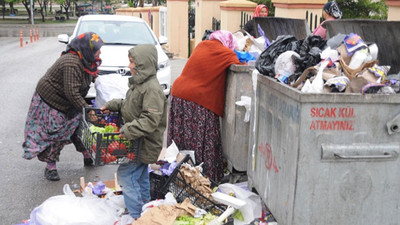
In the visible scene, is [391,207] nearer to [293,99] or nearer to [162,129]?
[293,99]

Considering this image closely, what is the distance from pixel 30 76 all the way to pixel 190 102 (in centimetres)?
1009

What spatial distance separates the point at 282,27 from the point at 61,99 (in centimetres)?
271

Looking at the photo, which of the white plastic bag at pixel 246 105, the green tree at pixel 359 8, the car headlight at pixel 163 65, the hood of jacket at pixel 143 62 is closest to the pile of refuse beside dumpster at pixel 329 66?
the white plastic bag at pixel 246 105

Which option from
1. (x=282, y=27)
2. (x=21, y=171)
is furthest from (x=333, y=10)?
(x=21, y=171)

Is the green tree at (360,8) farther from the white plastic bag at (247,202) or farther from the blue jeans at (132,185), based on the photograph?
the blue jeans at (132,185)

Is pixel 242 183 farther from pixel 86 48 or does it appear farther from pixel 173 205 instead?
pixel 86 48

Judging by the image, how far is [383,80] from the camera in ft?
10.7

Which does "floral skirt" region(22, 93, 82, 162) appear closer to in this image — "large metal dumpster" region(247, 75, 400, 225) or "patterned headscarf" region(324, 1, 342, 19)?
"large metal dumpster" region(247, 75, 400, 225)

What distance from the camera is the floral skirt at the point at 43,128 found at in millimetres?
5305

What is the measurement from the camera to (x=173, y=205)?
3.98m

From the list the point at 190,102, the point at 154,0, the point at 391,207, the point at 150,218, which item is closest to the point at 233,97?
the point at 190,102

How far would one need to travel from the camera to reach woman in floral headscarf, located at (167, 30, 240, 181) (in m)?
4.96

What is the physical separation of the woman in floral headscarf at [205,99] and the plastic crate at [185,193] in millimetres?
718

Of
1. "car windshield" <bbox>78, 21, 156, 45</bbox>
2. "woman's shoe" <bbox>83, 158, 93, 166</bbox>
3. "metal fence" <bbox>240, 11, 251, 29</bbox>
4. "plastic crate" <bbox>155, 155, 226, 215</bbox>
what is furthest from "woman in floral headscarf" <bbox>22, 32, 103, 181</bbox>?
"metal fence" <bbox>240, 11, 251, 29</bbox>
